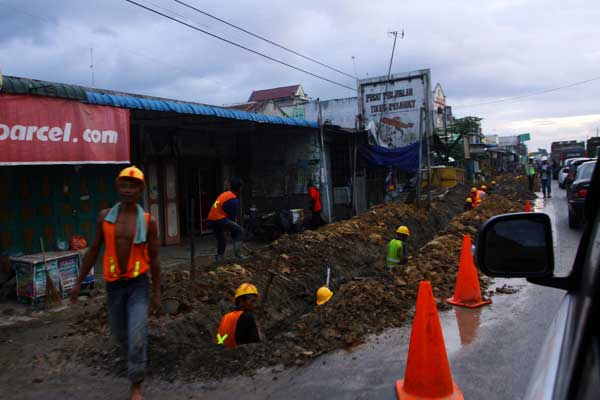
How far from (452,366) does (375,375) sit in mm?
726

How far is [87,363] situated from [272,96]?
64106 mm

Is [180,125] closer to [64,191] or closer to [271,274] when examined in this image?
[64,191]

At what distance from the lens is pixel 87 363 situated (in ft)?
17.0

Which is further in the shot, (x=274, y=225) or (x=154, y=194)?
(x=274, y=225)

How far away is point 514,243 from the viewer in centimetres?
204

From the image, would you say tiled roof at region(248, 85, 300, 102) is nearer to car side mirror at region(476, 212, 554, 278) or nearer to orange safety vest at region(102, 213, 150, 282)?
orange safety vest at region(102, 213, 150, 282)

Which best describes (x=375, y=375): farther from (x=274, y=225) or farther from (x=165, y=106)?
(x=274, y=225)

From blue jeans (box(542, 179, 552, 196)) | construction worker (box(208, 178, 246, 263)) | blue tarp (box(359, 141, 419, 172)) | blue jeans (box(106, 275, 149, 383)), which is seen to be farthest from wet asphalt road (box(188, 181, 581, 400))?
blue jeans (box(542, 179, 552, 196))

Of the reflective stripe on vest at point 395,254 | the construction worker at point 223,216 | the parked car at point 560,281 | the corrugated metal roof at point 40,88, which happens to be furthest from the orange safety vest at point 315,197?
the parked car at point 560,281

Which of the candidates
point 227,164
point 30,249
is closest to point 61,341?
point 30,249

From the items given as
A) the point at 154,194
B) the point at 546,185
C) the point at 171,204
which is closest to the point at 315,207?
the point at 171,204

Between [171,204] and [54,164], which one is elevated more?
[54,164]

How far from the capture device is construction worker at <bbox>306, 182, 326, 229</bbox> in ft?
47.3

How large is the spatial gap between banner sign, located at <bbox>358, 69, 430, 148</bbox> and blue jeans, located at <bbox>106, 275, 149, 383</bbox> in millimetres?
18546
